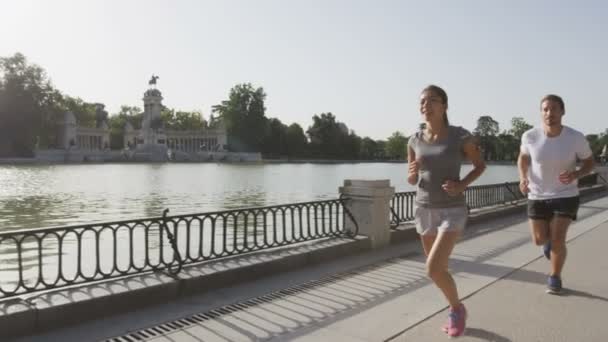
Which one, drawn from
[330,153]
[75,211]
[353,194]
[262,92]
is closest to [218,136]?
[262,92]

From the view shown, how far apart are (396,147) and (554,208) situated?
16384 centimetres

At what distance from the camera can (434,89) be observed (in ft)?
14.0

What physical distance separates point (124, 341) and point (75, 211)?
1565 cm

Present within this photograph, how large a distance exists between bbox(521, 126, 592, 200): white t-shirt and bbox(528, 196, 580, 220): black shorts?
0.17 ft

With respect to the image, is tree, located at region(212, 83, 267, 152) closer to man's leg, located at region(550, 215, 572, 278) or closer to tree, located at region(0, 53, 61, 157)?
tree, located at region(0, 53, 61, 157)

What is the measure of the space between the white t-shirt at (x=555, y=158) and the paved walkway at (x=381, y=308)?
3.79 feet

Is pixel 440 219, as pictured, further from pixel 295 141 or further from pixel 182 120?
pixel 182 120

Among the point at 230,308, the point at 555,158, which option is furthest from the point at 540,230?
the point at 230,308

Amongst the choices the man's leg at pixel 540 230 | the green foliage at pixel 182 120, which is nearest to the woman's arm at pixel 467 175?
the man's leg at pixel 540 230

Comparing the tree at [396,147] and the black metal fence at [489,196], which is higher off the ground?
the tree at [396,147]

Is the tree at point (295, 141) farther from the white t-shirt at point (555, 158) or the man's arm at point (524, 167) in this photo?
the white t-shirt at point (555, 158)

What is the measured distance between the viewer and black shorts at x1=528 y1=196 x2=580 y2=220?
531cm

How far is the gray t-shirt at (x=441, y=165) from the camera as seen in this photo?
416cm

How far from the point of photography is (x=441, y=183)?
4188mm
